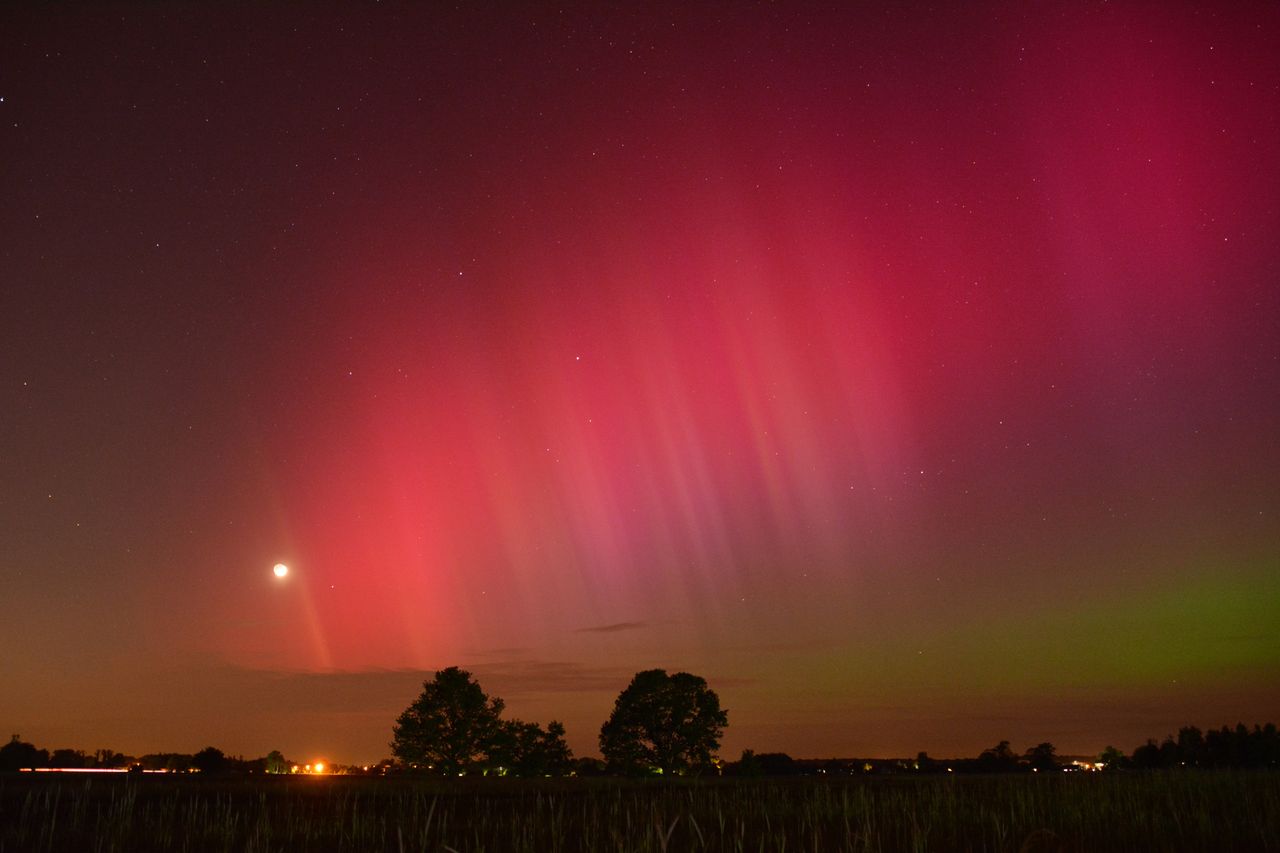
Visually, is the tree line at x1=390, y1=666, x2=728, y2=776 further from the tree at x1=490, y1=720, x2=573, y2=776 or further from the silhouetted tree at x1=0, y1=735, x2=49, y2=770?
the silhouetted tree at x1=0, y1=735, x2=49, y2=770

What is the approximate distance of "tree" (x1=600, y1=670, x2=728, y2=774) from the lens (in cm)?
5862

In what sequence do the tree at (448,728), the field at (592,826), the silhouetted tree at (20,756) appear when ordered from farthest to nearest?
the tree at (448,728) < the silhouetted tree at (20,756) < the field at (592,826)

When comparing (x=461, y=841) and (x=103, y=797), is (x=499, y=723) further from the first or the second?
(x=461, y=841)

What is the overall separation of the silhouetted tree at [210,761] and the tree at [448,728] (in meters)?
12.8

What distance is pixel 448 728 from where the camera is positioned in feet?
193

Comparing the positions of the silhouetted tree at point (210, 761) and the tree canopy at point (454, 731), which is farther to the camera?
the tree canopy at point (454, 731)

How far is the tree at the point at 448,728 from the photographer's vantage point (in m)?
57.9

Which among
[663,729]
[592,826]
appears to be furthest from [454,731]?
[592,826]

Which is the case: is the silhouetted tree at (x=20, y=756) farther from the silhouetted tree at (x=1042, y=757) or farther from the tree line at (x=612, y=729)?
the silhouetted tree at (x=1042, y=757)

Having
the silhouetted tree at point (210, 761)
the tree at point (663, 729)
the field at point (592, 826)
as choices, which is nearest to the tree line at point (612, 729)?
the tree at point (663, 729)

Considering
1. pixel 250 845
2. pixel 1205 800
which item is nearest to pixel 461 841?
pixel 250 845

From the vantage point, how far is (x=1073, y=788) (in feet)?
102

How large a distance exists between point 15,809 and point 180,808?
3.70m

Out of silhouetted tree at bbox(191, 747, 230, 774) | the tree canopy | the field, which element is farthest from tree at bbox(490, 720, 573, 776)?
the field
